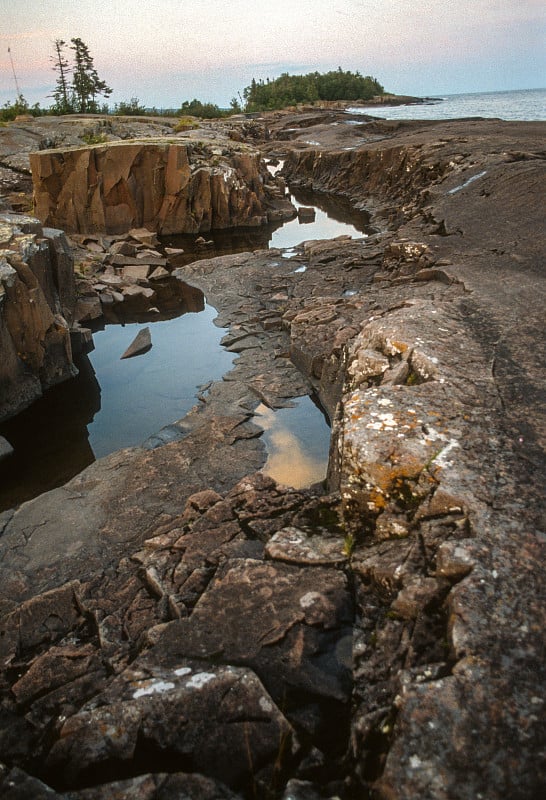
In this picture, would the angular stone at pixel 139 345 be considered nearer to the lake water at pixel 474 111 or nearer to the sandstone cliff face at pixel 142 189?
the sandstone cliff face at pixel 142 189

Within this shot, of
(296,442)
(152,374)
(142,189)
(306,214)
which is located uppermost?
(142,189)

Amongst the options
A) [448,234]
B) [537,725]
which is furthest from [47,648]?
[448,234]

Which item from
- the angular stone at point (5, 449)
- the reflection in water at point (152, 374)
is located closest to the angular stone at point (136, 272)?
the reflection in water at point (152, 374)

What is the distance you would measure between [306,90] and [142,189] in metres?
65.0

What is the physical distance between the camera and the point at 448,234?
10.4 meters

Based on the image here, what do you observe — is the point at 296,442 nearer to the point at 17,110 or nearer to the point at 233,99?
the point at 17,110

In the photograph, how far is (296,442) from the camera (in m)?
6.69

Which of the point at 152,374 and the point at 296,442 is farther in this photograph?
the point at 152,374

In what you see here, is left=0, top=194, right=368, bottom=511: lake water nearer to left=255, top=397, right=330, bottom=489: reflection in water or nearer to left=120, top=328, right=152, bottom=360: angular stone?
left=255, top=397, right=330, bottom=489: reflection in water

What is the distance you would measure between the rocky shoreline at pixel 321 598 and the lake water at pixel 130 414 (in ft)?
1.67

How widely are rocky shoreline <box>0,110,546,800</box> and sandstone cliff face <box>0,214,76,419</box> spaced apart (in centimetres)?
265

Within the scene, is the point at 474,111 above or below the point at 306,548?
above

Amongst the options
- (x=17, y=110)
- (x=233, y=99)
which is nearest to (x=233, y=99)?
(x=233, y=99)

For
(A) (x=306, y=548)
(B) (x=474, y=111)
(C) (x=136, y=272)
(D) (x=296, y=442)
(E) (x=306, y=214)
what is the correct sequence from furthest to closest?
(B) (x=474, y=111), (E) (x=306, y=214), (C) (x=136, y=272), (D) (x=296, y=442), (A) (x=306, y=548)
